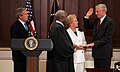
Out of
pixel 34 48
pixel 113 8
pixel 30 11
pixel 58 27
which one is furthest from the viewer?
pixel 113 8

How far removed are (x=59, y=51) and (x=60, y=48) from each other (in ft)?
0.15

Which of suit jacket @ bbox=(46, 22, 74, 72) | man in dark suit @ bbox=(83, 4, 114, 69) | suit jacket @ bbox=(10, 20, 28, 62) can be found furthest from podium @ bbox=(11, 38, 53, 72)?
man in dark suit @ bbox=(83, 4, 114, 69)

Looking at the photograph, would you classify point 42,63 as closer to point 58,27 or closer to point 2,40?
point 2,40

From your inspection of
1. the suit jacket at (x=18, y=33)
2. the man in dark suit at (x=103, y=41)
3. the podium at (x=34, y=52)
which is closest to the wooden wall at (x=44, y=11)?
the man in dark suit at (x=103, y=41)

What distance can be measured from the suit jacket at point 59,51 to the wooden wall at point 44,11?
6.60 feet

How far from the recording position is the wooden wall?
6621mm

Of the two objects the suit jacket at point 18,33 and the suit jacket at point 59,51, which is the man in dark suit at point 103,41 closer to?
the suit jacket at point 59,51

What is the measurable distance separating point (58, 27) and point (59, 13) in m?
0.24

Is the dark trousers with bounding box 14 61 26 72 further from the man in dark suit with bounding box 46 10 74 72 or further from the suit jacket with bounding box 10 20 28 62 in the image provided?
the man in dark suit with bounding box 46 10 74 72

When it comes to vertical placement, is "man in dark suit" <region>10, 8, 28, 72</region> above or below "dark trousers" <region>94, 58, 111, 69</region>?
above

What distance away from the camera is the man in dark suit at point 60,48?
180 inches

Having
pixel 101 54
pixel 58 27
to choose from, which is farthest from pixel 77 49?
pixel 58 27

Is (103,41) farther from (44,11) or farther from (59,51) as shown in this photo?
(44,11)

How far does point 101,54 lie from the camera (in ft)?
16.6
